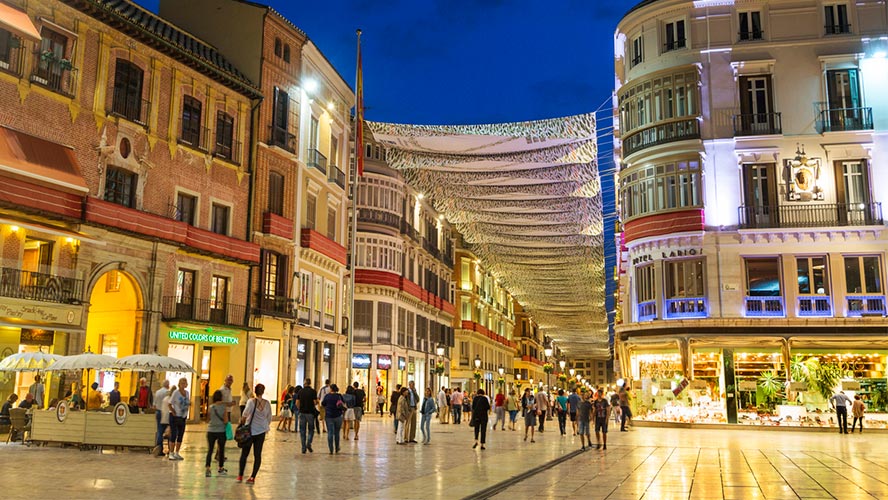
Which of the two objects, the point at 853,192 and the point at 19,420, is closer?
the point at 19,420

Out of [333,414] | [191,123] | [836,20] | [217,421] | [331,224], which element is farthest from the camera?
[331,224]

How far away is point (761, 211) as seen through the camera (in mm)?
32719

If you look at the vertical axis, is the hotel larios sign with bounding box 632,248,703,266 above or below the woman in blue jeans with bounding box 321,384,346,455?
above

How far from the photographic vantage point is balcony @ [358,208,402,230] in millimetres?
49656

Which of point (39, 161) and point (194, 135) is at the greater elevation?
point (194, 135)

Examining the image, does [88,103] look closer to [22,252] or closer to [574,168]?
[22,252]

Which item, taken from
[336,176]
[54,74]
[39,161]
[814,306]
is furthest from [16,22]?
[814,306]

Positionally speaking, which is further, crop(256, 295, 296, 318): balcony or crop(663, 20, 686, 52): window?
crop(256, 295, 296, 318): balcony

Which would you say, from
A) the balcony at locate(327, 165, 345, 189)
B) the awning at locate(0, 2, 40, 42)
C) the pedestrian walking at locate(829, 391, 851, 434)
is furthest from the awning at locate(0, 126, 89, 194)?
the pedestrian walking at locate(829, 391, 851, 434)

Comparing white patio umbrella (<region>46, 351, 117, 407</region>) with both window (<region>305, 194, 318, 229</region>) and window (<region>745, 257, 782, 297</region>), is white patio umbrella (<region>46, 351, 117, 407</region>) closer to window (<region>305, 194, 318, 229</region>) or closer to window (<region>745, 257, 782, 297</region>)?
window (<region>305, 194, 318, 229</region>)

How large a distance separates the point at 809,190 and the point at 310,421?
Result: 75.2ft

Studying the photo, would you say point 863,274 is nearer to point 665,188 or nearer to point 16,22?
point 665,188

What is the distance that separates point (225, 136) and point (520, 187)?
16.0 m

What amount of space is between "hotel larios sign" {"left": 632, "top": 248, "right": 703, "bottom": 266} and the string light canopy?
501cm
